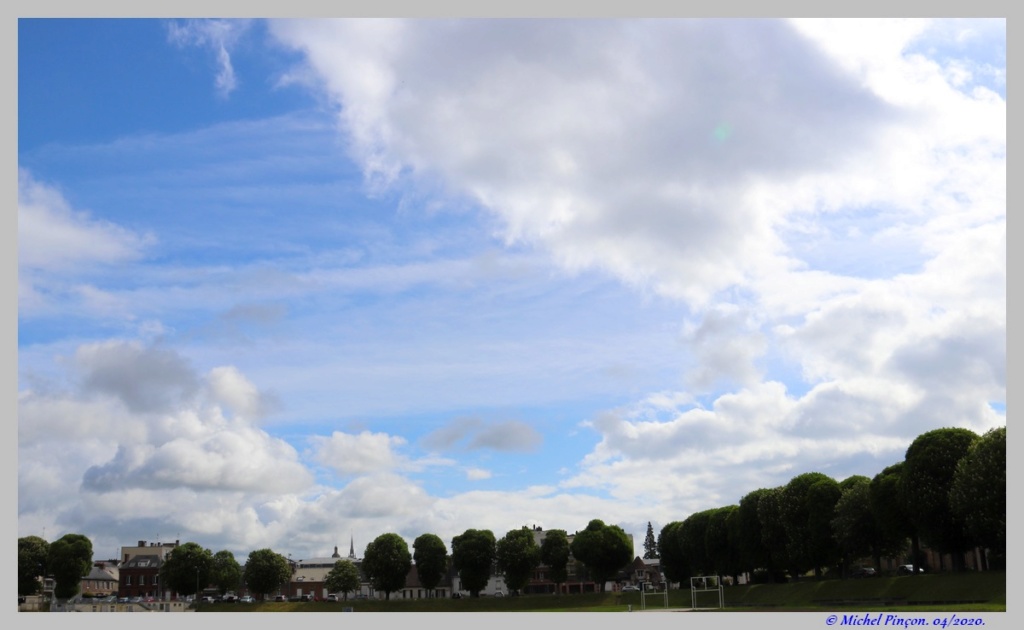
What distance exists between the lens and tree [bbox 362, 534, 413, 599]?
5074 inches

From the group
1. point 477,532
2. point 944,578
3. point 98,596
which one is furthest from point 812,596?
point 98,596

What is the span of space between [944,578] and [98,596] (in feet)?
468

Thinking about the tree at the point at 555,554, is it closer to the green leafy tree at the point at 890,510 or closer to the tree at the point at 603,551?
the tree at the point at 603,551

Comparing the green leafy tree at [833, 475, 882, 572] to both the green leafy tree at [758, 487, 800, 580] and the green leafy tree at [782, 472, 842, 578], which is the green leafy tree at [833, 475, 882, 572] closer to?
the green leafy tree at [782, 472, 842, 578]

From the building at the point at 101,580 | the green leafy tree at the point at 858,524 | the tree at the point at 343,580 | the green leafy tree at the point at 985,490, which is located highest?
the green leafy tree at the point at 985,490

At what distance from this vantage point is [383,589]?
423 feet

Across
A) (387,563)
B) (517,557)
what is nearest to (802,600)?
(517,557)

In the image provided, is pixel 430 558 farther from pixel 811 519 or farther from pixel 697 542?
pixel 811 519

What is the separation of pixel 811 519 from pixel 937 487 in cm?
2000

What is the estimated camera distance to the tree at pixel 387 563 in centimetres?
12888

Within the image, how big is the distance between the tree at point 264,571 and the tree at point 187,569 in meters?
5.99

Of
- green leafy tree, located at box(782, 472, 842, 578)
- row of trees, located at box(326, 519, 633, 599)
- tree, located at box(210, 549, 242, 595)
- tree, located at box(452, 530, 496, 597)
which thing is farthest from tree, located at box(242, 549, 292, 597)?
green leafy tree, located at box(782, 472, 842, 578)

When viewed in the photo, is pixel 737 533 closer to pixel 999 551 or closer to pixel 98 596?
pixel 999 551

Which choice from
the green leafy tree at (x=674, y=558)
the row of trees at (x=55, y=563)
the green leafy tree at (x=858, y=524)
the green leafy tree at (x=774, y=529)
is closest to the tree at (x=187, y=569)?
the row of trees at (x=55, y=563)
